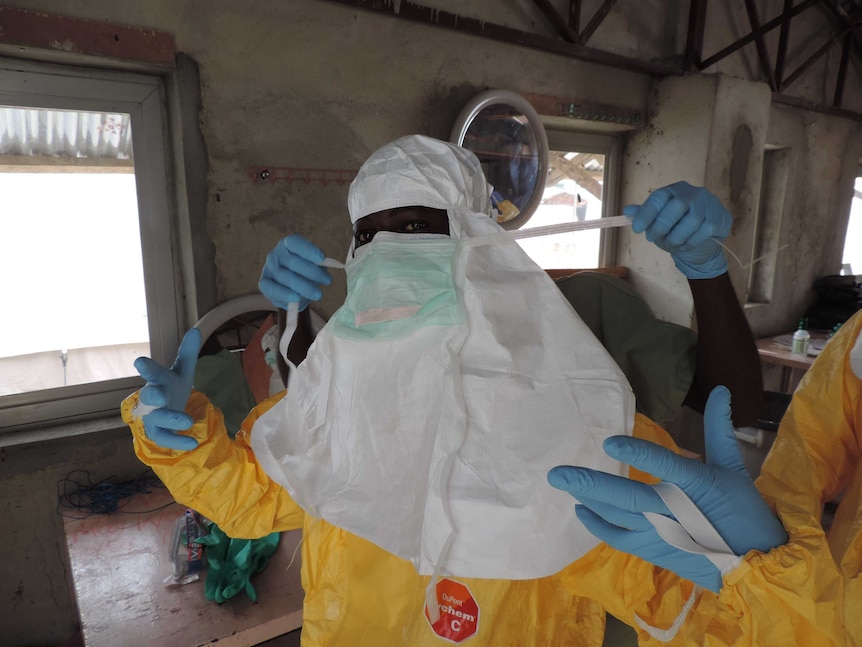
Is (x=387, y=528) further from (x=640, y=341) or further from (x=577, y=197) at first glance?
(x=577, y=197)

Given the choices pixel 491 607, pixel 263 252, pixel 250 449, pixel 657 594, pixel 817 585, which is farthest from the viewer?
pixel 263 252

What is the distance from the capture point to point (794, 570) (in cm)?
58

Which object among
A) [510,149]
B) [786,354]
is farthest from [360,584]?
[786,354]

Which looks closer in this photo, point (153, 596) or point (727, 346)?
point (727, 346)

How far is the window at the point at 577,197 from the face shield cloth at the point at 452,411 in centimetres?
170

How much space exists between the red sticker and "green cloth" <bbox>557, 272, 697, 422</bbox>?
50 centimetres

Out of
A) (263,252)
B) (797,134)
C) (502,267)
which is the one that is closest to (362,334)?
(502,267)

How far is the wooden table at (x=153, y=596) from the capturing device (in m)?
1.13

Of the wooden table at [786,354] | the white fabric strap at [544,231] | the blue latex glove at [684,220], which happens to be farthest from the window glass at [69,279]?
the wooden table at [786,354]

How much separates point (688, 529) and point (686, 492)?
4 centimetres

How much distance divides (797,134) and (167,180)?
368 centimetres

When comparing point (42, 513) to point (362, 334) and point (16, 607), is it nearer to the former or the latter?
point (16, 607)

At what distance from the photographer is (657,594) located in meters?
0.77

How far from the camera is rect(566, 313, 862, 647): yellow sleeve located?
586 mm
